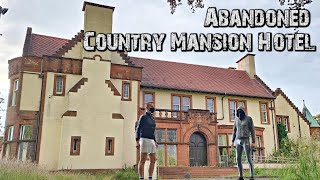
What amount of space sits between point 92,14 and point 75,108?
761 centimetres

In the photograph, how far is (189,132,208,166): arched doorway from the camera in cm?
2616

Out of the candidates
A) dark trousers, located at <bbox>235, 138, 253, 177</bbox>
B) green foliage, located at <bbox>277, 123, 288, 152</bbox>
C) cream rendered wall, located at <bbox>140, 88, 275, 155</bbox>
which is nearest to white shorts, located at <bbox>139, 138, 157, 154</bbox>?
dark trousers, located at <bbox>235, 138, 253, 177</bbox>

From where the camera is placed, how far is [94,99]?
22719 mm

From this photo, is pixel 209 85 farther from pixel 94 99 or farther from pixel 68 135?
pixel 68 135

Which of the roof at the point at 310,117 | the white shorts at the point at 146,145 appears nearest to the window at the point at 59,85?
the white shorts at the point at 146,145

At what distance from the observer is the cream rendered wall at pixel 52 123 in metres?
21.2

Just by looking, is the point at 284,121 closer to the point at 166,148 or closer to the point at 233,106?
the point at 233,106

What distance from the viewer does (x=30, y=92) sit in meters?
22.1

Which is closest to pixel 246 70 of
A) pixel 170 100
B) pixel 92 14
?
pixel 170 100

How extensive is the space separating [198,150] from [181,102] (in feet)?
14.6

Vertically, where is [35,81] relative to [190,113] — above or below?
above

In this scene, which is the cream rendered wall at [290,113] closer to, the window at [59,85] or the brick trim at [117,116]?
the brick trim at [117,116]

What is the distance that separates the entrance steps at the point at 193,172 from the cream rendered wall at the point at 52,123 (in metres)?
7.42

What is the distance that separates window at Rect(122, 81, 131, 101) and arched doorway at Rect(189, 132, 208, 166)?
20.8 ft
